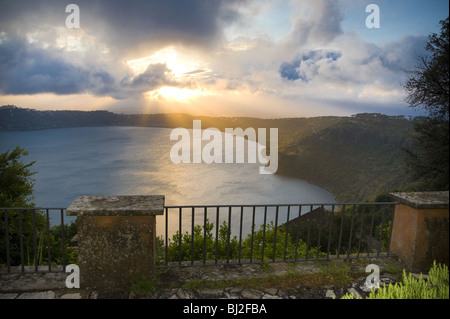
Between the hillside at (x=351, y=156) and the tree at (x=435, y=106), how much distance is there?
67369mm

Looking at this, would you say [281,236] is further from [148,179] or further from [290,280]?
[148,179]

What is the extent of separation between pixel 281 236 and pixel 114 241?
29.0 ft

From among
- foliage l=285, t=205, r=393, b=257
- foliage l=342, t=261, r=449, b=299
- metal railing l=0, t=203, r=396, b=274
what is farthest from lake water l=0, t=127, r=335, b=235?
foliage l=342, t=261, r=449, b=299

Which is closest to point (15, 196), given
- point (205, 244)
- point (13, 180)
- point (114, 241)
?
point (13, 180)

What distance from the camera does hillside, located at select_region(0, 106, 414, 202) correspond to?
232 ft

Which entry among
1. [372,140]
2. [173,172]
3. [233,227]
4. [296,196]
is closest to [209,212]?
[233,227]

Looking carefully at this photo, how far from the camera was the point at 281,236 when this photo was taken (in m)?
11.1

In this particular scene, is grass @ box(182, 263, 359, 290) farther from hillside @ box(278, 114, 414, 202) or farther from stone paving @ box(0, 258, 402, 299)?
hillside @ box(278, 114, 414, 202)

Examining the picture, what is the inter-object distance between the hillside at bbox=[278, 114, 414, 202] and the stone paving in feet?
222

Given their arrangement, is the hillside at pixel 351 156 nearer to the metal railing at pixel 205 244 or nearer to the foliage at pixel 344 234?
the foliage at pixel 344 234

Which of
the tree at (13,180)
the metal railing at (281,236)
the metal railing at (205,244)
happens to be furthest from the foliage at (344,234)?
the tree at (13,180)

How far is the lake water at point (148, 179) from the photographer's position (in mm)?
67125

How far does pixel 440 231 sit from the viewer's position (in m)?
3.56
